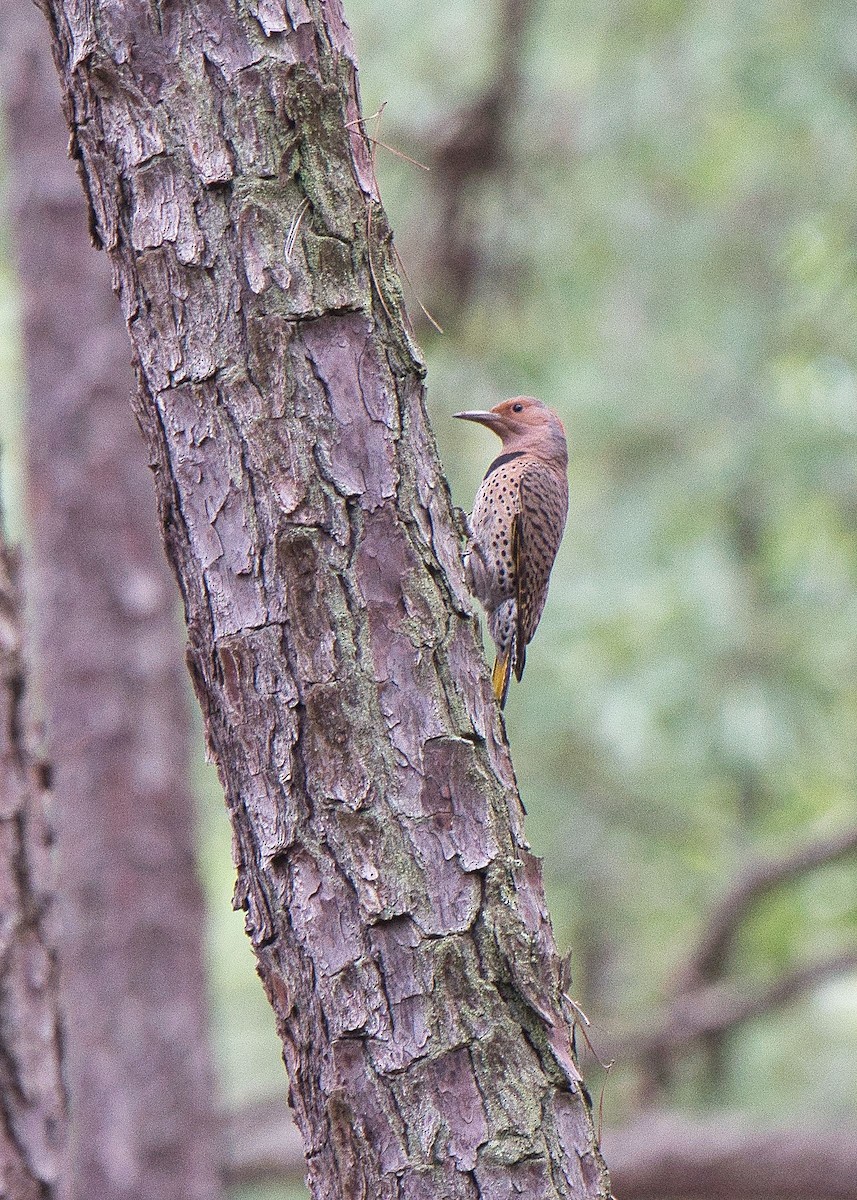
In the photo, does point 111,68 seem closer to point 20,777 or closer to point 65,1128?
point 20,777

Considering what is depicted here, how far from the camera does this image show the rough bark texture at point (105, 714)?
616 cm

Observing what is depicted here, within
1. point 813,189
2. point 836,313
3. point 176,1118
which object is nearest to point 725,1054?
point 176,1118

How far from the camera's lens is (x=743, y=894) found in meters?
8.20

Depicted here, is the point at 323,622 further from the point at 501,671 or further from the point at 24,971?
the point at 501,671

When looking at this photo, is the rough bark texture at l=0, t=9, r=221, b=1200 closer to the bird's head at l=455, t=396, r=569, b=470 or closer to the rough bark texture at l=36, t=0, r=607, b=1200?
the bird's head at l=455, t=396, r=569, b=470

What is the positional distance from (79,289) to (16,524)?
3.61 meters

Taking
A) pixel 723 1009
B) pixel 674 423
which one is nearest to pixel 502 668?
pixel 723 1009

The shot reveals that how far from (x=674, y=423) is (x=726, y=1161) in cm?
522

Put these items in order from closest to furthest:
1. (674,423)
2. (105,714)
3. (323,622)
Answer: (323,622)
(105,714)
(674,423)

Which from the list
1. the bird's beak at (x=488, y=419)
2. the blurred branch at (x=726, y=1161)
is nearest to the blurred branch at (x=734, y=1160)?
the blurred branch at (x=726, y=1161)

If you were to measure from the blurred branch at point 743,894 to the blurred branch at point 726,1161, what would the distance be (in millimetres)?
1574

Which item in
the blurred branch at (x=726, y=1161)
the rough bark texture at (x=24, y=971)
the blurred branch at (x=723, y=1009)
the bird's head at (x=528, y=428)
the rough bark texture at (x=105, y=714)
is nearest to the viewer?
the rough bark texture at (x=24, y=971)

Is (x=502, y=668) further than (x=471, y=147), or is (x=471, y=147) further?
(x=471, y=147)

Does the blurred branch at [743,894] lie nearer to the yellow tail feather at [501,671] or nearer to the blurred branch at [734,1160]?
the blurred branch at [734,1160]
